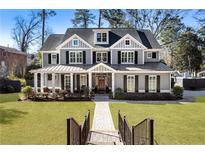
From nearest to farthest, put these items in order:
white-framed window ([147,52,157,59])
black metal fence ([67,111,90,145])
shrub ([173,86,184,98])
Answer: black metal fence ([67,111,90,145]), shrub ([173,86,184,98]), white-framed window ([147,52,157,59])

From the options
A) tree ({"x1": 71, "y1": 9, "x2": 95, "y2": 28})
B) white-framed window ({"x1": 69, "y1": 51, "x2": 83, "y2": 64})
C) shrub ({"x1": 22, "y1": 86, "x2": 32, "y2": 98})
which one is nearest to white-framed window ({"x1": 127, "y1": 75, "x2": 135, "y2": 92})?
white-framed window ({"x1": 69, "y1": 51, "x2": 83, "y2": 64})

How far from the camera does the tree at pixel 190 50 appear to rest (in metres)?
5.80

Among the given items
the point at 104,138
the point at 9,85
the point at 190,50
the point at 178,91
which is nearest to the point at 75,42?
the point at 178,91

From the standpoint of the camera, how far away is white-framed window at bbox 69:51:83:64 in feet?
34.4

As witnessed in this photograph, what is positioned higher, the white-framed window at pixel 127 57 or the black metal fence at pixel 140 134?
the white-framed window at pixel 127 57

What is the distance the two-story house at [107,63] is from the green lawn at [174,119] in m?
2.77

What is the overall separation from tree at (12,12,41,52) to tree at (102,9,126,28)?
4.46 feet

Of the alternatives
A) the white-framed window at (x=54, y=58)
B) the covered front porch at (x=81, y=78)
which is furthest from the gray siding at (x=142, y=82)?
the white-framed window at (x=54, y=58)

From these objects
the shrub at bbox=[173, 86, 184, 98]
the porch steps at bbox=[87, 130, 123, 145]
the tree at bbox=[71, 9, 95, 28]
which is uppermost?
the tree at bbox=[71, 9, 95, 28]

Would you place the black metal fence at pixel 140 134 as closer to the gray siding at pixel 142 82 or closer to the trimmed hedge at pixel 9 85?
the trimmed hedge at pixel 9 85

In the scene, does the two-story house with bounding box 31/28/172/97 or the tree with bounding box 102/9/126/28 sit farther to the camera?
the two-story house with bounding box 31/28/172/97

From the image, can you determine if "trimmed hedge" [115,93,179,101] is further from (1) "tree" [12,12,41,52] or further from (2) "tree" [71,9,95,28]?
(1) "tree" [12,12,41,52]
